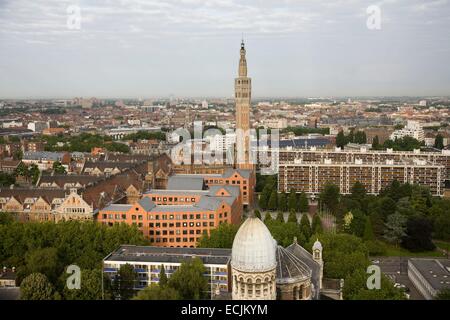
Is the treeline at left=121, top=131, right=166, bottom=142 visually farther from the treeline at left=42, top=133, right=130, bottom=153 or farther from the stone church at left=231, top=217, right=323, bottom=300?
the stone church at left=231, top=217, right=323, bottom=300

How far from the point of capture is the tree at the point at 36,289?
51.5 ft

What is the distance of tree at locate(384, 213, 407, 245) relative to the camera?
2531cm

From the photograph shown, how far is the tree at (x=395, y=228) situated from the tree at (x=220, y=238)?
352 inches

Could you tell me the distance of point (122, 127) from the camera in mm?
78625

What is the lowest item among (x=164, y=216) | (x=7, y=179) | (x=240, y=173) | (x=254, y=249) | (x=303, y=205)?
(x=303, y=205)

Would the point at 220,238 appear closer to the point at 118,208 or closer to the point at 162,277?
the point at 162,277

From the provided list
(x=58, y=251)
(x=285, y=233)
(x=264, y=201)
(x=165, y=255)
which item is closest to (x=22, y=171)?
(x=264, y=201)

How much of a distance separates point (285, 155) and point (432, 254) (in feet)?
63.3

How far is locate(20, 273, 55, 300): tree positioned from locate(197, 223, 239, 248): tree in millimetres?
7098

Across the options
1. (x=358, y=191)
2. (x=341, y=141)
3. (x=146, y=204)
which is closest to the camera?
(x=146, y=204)

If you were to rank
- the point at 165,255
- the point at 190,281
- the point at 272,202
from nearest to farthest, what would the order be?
the point at 190,281 → the point at 165,255 → the point at 272,202

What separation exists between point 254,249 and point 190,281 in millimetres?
3592

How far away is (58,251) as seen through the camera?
1934 cm

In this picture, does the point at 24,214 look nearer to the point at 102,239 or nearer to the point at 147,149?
the point at 102,239
